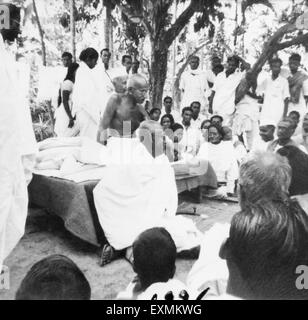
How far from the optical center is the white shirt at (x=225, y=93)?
6.05 m

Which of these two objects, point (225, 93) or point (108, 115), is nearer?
point (108, 115)

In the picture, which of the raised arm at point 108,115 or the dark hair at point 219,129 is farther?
the dark hair at point 219,129

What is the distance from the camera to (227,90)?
19.9 feet

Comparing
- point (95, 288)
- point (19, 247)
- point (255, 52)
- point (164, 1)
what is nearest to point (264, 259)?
point (95, 288)

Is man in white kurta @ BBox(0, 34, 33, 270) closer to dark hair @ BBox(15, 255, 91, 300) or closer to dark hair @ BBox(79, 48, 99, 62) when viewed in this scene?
dark hair @ BBox(15, 255, 91, 300)

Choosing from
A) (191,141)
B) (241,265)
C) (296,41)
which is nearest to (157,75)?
(191,141)

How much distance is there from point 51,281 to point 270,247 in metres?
0.87

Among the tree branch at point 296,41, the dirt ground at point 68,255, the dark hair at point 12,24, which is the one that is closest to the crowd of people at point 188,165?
the dirt ground at point 68,255

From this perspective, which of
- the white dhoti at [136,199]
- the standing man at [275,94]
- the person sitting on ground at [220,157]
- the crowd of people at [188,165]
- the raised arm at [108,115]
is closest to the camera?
the crowd of people at [188,165]

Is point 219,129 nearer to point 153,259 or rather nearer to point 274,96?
point 274,96

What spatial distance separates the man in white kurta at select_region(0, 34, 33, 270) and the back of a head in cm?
123

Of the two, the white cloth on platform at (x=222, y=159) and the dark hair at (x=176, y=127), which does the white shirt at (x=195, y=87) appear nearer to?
the dark hair at (x=176, y=127)

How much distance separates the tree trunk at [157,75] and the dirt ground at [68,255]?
10.5 ft

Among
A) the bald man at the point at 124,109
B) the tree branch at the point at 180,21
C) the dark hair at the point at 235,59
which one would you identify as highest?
the tree branch at the point at 180,21
